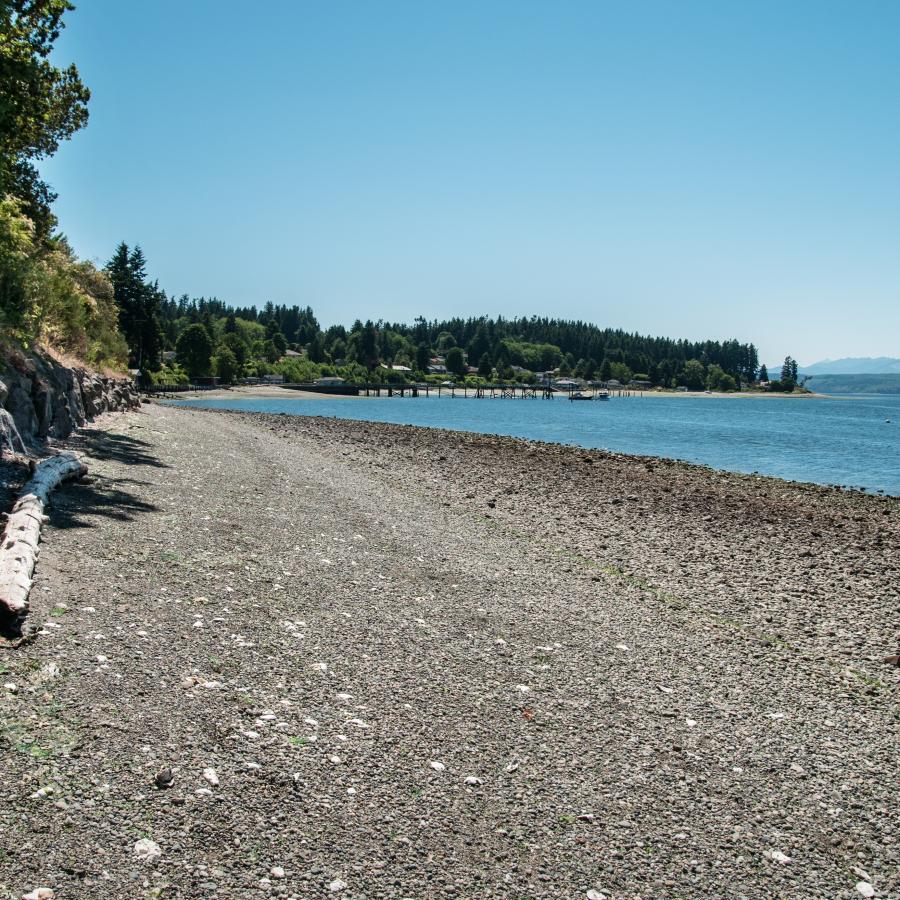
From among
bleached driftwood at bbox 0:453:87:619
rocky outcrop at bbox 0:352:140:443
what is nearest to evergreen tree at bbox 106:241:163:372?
rocky outcrop at bbox 0:352:140:443

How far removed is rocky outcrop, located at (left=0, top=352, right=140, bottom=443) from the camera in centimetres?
1773

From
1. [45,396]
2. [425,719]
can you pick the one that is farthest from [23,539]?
[45,396]

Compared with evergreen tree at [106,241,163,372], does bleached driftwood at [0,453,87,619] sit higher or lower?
lower

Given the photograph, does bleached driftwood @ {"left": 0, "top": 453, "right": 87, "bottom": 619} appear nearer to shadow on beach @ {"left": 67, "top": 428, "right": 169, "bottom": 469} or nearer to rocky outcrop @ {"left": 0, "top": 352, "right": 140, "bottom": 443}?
rocky outcrop @ {"left": 0, "top": 352, "right": 140, "bottom": 443}

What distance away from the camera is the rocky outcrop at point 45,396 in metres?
17.7

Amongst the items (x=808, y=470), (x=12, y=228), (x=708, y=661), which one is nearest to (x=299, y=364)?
(x=808, y=470)

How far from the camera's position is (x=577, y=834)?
5598mm

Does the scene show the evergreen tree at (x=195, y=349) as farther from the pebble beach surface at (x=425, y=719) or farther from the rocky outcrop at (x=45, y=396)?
the pebble beach surface at (x=425, y=719)

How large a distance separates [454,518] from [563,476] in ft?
41.4

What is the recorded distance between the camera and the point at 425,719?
714cm

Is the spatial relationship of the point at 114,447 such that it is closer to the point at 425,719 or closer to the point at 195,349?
the point at 425,719

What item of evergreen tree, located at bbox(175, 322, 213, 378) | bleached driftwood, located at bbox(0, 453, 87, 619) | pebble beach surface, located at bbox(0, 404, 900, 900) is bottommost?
pebble beach surface, located at bbox(0, 404, 900, 900)

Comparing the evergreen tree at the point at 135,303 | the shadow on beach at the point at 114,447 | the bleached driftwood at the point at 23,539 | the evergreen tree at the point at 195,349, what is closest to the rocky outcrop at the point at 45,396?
the shadow on beach at the point at 114,447

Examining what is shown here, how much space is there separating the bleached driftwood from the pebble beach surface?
323 millimetres
